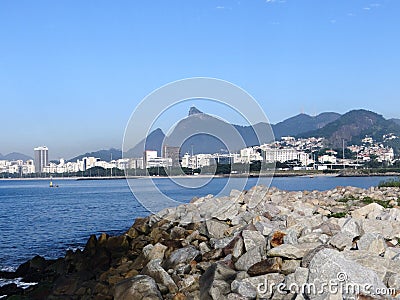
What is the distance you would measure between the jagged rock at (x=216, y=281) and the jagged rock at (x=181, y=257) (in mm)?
1329

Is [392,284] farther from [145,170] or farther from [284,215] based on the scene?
[145,170]

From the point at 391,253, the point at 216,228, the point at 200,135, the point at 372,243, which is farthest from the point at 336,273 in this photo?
the point at 200,135

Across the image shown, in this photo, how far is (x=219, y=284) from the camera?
9.02 m

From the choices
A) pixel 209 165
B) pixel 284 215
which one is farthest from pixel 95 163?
pixel 284 215

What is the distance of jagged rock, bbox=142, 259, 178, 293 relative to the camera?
10063 mm

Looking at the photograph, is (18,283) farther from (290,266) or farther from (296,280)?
(296,280)

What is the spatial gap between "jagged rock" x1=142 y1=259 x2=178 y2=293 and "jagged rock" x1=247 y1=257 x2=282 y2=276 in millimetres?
1664

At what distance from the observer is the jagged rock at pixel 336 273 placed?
740 cm

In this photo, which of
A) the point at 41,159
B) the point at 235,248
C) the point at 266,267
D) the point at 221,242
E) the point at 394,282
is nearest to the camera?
the point at 394,282

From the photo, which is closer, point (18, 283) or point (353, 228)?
point (353, 228)

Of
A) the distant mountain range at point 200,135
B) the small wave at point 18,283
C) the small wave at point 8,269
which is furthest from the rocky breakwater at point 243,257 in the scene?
the distant mountain range at point 200,135

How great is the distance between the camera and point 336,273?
752 cm

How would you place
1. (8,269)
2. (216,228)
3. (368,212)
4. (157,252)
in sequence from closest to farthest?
(157,252)
(216,228)
(368,212)
(8,269)

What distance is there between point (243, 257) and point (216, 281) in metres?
0.78
